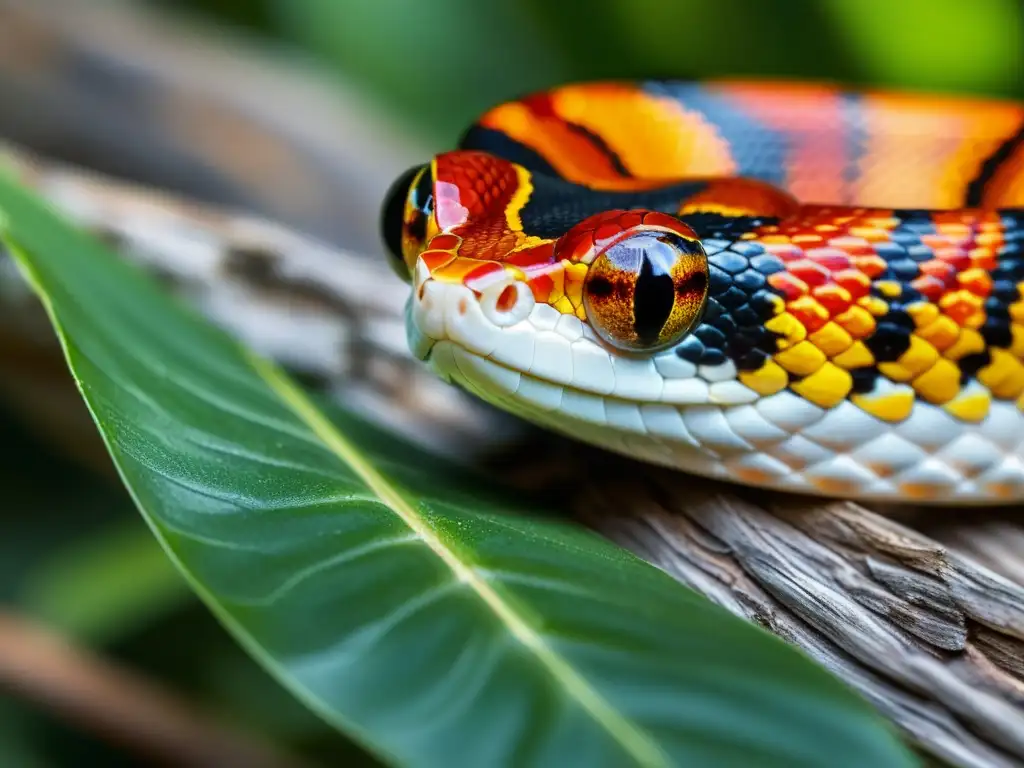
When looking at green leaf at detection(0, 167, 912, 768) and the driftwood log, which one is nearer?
green leaf at detection(0, 167, 912, 768)

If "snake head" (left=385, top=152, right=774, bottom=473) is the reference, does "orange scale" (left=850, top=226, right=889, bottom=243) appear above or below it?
above

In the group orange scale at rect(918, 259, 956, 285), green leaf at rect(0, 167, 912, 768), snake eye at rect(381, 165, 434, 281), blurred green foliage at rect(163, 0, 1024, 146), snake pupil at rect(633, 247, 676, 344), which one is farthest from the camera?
blurred green foliage at rect(163, 0, 1024, 146)

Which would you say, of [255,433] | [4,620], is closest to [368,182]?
[4,620]

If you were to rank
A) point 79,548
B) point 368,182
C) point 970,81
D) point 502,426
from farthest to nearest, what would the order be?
point 368,182, point 970,81, point 79,548, point 502,426

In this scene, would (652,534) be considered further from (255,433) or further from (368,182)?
(368,182)

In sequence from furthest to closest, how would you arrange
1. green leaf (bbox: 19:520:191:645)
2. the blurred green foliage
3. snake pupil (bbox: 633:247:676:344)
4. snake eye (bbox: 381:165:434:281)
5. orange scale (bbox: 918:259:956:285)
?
the blurred green foliage
green leaf (bbox: 19:520:191:645)
snake eye (bbox: 381:165:434:281)
orange scale (bbox: 918:259:956:285)
snake pupil (bbox: 633:247:676:344)

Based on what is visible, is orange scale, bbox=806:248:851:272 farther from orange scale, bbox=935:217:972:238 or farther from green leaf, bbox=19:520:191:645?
green leaf, bbox=19:520:191:645

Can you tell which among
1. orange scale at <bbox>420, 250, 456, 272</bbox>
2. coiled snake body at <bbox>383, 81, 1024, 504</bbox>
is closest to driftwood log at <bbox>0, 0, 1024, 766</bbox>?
coiled snake body at <bbox>383, 81, 1024, 504</bbox>
